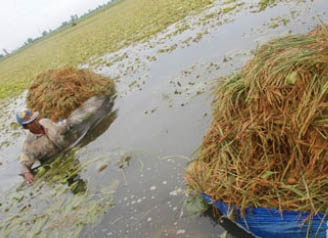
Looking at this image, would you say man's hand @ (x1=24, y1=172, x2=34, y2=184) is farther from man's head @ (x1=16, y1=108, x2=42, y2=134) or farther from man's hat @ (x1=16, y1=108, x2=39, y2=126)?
man's hat @ (x1=16, y1=108, x2=39, y2=126)

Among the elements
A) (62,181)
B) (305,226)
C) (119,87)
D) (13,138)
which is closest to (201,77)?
(119,87)

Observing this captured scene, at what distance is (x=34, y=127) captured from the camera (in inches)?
226

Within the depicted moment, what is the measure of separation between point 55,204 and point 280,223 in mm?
3513

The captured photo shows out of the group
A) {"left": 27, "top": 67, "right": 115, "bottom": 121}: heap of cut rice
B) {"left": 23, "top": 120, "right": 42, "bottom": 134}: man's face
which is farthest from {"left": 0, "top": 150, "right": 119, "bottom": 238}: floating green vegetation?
{"left": 27, "top": 67, "right": 115, "bottom": 121}: heap of cut rice

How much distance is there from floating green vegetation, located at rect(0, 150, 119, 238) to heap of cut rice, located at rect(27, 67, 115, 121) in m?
2.10

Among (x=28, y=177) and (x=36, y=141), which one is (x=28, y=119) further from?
(x=28, y=177)

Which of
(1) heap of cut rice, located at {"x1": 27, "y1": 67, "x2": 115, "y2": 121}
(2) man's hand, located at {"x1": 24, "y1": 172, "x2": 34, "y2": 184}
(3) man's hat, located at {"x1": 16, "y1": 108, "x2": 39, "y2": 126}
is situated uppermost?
(3) man's hat, located at {"x1": 16, "y1": 108, "x2": 39, "y2": 126}

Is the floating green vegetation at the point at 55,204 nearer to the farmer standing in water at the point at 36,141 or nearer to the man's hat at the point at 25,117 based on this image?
the farmer standing in water at the point at 36,141

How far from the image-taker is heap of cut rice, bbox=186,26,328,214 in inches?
101

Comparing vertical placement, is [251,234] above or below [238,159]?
below

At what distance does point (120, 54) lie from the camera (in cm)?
1366

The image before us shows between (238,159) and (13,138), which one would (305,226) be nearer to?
(238,159)

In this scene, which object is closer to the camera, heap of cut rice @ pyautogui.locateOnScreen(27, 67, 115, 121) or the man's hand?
the man's hand

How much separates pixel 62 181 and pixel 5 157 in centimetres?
335
